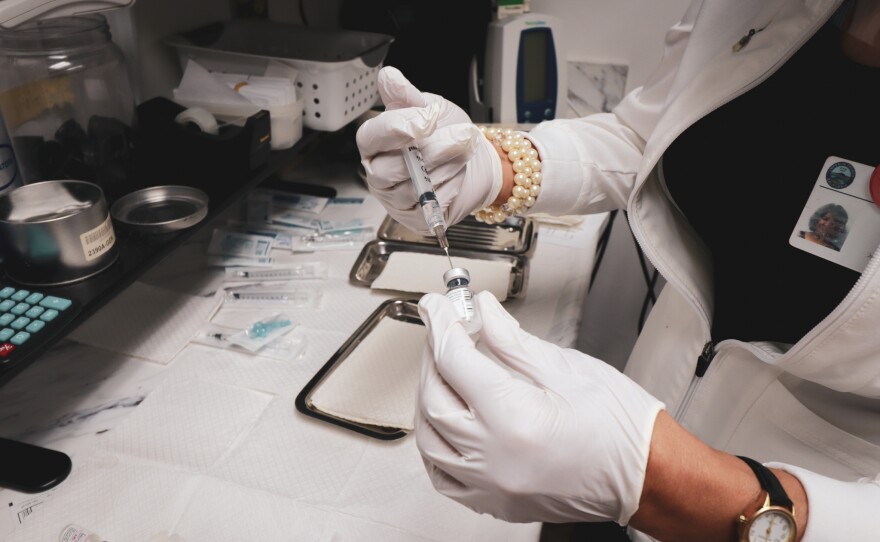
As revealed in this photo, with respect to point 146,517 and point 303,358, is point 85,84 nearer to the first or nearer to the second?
point 303,358

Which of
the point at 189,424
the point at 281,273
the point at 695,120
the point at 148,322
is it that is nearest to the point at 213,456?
the point at 189,424

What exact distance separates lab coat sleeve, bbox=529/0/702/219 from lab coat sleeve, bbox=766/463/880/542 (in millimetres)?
556

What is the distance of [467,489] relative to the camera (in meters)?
0.59

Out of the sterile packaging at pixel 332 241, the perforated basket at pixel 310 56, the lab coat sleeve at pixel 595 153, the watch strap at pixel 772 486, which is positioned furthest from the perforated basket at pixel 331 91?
the watch strap at pixel 772 486

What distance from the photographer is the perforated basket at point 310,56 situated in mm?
1257

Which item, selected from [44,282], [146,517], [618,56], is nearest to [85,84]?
[44,282]

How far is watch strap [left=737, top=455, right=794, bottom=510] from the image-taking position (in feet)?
1.81

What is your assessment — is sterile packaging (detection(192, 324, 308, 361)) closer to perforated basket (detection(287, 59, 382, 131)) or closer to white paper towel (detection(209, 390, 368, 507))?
white paper towel (detection(209, 390, 368, 507))

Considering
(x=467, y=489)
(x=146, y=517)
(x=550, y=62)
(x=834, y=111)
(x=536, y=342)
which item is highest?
(x=834, y=111)

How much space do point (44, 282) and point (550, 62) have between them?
56.2 inches

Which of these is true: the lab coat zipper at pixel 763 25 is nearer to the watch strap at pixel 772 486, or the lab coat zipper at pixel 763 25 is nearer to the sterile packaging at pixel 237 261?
the watch strap at pixel 772 486

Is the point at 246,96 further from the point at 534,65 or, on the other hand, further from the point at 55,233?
the point at 534,65

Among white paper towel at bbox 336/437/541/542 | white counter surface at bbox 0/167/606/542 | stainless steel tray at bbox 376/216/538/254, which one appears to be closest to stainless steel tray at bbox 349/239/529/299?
stainless steel tray at bbox 376/216/538/254

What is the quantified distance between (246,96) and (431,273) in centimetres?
55
